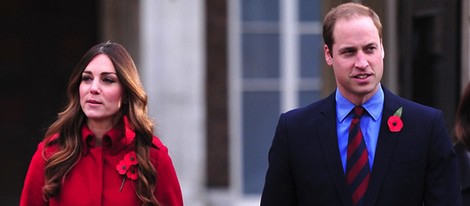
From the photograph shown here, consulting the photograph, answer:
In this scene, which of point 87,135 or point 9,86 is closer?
point 87,135

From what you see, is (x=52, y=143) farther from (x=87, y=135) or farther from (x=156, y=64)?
(x=156, y=64)

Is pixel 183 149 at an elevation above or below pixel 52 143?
below

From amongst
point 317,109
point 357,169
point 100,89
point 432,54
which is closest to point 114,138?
point 100,89

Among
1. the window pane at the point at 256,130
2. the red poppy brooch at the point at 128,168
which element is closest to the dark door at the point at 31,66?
the window pane at the point at 256,130

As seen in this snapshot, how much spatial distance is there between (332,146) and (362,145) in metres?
0.12

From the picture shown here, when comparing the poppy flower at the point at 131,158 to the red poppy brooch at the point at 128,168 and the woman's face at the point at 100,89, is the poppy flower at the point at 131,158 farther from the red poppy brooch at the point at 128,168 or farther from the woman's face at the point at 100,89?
the woman's face at the point at 100,89

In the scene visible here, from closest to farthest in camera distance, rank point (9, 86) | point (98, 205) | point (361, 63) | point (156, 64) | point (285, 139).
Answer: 1. point (361, 63)
2. point (285, 139)
3. point (98, 205)
4. point (156, 64)
5. point (9, 86)

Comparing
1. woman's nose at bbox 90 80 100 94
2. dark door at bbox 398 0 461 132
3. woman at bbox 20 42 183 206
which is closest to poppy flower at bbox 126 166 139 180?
woman at bbox 20 42 183 206

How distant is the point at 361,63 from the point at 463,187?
5.33 ft

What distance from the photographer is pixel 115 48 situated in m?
5.11

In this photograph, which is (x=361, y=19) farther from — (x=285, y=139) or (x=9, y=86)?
(x=9, y=86)

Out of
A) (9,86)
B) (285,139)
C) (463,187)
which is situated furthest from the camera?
(9,86)

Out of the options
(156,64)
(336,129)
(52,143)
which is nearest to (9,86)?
(156,64)

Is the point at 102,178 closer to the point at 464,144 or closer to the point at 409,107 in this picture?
the point at 409,107
